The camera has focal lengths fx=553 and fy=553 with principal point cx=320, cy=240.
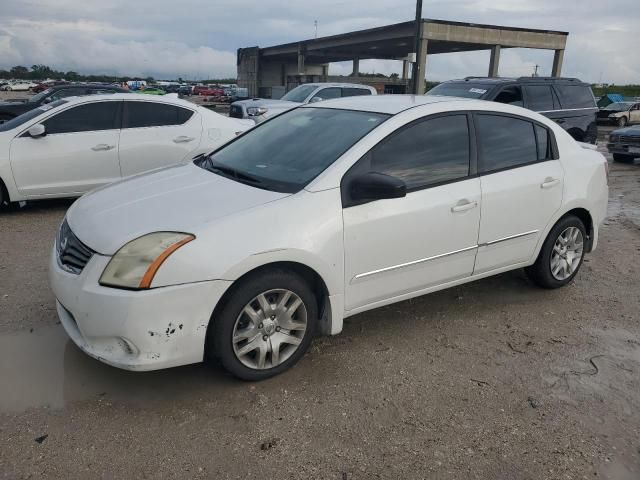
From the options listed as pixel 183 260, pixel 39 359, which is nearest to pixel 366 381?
pixel 183 260

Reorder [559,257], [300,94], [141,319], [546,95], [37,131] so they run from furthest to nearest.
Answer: [300,94]
[546,95]
[37,131]
[559,257]
[141,319]

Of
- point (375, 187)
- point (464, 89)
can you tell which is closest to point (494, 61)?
point (464, 89)

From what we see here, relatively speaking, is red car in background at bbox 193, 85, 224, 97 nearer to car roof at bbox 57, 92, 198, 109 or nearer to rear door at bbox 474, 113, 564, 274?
car roof at bbox 57, 92, 198, 109

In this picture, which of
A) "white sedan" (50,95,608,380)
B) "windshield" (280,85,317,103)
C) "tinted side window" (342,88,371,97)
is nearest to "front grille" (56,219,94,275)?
"white sedan" (50,95,608,380)

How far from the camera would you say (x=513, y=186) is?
4176mm

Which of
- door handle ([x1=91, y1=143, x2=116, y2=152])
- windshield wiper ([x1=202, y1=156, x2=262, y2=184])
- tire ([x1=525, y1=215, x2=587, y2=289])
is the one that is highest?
windshield wiper ([x1=202, y1=156, x2=262, y2=184])

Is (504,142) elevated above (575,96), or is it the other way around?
(575,96)

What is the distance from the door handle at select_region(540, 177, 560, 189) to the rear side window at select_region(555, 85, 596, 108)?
7360mm

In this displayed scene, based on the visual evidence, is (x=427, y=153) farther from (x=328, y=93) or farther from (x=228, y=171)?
(x=328, y=93)

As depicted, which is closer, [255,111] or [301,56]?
[255,111]

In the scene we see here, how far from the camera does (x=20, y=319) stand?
404 cm

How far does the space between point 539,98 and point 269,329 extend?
916cm

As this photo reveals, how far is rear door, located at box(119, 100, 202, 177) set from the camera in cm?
742

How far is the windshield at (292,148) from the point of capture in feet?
11.7
